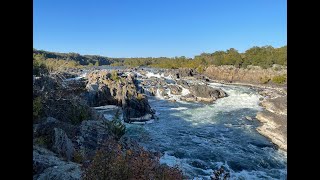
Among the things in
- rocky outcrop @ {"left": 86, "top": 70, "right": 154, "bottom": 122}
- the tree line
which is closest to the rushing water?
rocky outcrop @ {"left": 86, "top": 70, "right": 154, "bottom": 122}

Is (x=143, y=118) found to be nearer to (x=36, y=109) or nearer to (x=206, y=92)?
(x=36, y=109)

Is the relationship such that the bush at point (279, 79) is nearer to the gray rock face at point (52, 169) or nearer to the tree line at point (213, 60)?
the tree line at point (213, 60)

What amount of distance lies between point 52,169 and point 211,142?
6.91 meters

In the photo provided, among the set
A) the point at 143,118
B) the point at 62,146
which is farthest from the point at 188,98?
the point at 62,146

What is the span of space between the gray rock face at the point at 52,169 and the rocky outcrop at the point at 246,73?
79.1 feet

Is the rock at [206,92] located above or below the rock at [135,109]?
above

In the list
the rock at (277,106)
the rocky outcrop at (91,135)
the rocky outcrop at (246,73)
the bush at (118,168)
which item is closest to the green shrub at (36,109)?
the rocky outcrop at (91,135)

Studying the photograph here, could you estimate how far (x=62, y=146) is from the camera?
682 centimetres

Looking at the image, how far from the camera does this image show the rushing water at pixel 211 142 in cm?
901

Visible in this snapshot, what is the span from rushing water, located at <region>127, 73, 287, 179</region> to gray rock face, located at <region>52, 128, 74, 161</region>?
2829 mm

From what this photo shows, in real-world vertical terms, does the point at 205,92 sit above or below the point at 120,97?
above
